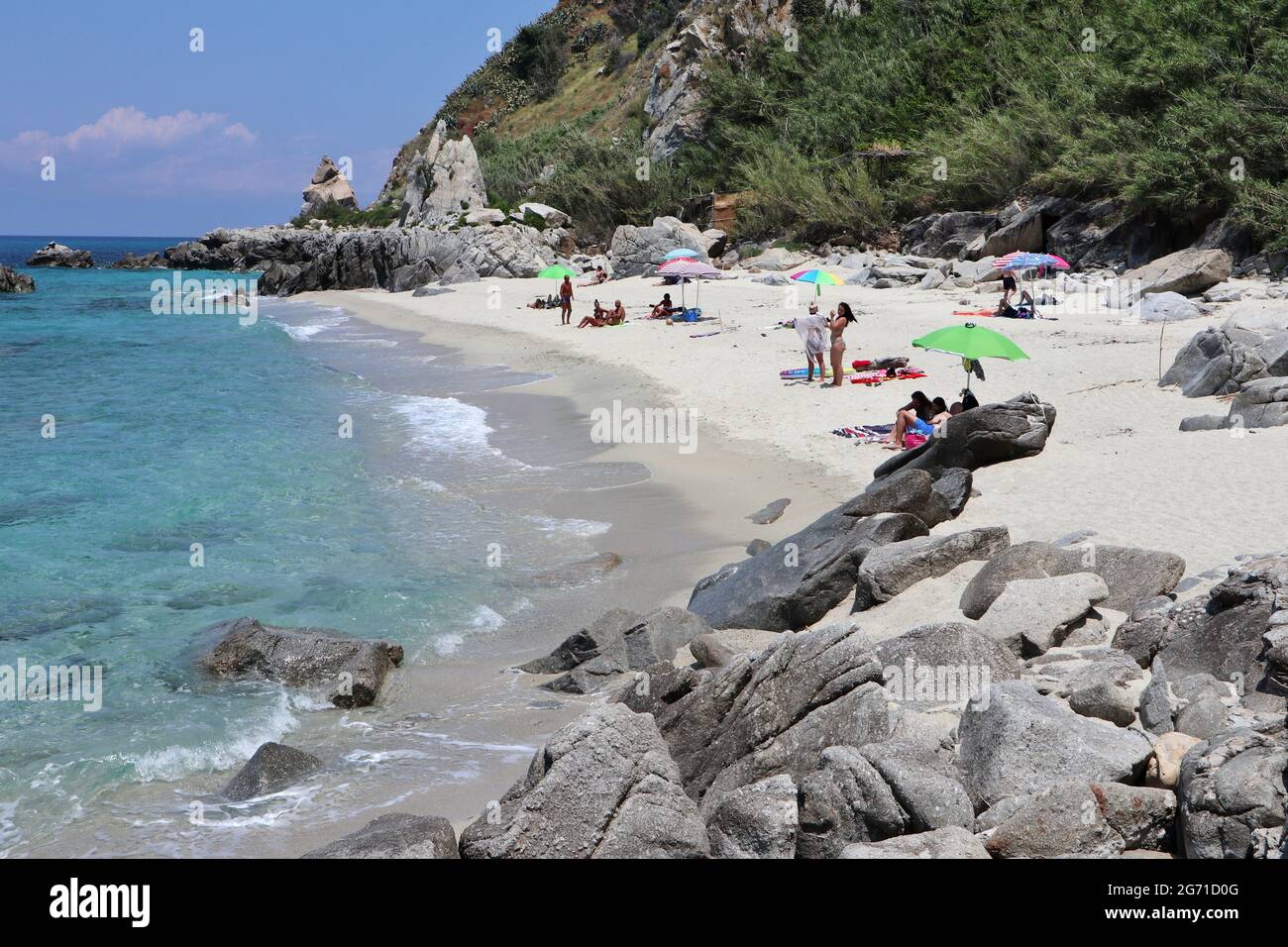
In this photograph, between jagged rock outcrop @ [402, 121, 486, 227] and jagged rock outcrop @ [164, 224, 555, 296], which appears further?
jagged rock outcrop @ [402, 121, 486, 227]

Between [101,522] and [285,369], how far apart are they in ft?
45.9

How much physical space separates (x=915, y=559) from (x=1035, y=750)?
3.75 metres

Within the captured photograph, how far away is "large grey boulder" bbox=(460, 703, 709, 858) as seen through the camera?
5.05 metres

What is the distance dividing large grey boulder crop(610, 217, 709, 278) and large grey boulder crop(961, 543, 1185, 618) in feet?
101

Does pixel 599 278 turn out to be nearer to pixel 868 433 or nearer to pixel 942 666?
pixel 868 433

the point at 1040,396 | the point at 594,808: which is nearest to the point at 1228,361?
the point at 1040,396

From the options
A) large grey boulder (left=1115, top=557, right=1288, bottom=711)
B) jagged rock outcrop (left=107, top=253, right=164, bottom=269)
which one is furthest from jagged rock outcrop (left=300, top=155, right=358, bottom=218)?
large grey boulder (left=1115, top=557, right=1288, bottom=711)

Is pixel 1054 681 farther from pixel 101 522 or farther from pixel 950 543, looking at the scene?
pixel 101 522

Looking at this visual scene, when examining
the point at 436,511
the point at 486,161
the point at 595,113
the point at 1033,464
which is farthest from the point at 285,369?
the point at 595,113

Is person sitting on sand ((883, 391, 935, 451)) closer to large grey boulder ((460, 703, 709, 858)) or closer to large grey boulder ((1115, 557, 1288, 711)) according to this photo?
large grey boulder ((1115, 557, 1288, 711))

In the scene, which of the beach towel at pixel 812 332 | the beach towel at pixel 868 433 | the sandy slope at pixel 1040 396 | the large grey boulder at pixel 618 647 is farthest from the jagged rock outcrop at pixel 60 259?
the large grey boulder at pixel 618 647

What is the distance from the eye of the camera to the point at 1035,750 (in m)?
5.30

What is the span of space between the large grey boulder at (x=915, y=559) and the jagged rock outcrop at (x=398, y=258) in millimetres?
39316

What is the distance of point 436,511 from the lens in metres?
13.7
